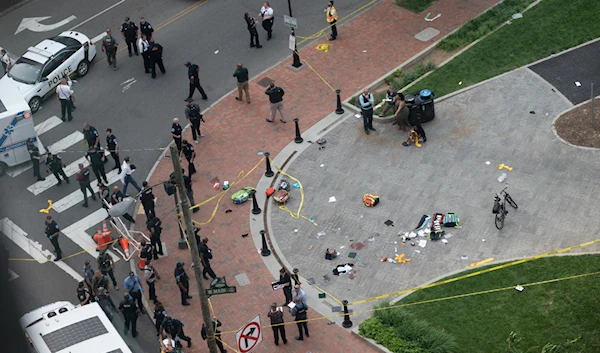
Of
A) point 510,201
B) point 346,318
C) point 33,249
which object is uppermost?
point 33,249

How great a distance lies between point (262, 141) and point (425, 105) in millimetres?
5355

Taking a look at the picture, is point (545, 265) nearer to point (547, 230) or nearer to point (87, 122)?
point (547, 230)

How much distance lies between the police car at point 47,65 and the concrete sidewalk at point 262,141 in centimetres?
575

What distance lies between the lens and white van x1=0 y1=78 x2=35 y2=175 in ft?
77.9

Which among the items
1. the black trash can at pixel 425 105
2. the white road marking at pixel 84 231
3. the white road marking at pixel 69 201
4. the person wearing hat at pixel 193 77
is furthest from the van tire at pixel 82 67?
the black trash can at pixel 425 105

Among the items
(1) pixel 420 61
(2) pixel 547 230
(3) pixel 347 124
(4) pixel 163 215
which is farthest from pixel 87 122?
(2) pixel 547 230

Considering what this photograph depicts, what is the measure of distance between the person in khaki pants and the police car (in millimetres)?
6374

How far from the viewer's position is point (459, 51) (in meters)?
27.1

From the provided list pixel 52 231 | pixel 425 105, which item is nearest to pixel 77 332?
pixel 52 231

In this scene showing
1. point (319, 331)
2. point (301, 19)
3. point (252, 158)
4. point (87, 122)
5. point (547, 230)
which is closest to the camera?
point (319, 331)

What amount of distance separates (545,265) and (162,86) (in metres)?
15.3

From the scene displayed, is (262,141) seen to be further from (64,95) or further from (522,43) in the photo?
(522,43)

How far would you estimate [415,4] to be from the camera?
2978cm

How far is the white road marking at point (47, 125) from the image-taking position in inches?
1025
